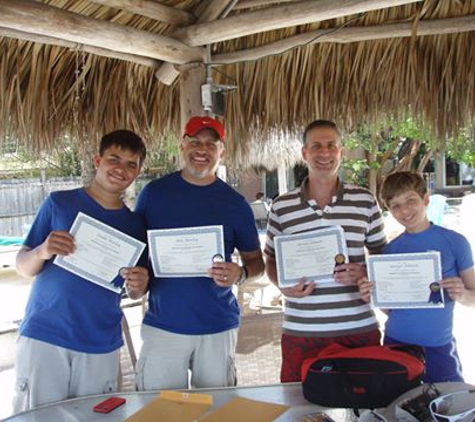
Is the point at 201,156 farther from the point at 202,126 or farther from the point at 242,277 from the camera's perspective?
the point at 242,277

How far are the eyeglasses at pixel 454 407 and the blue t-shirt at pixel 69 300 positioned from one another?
127 cm

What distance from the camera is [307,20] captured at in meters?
2.65

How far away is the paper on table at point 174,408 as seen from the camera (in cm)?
166

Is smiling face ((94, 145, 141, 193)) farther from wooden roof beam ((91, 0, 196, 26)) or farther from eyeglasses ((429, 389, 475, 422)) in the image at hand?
eyeglasses ((429, 389, 475, 422))

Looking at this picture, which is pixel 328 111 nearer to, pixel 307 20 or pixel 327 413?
pixel 307 20

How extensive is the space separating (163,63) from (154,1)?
549 mm

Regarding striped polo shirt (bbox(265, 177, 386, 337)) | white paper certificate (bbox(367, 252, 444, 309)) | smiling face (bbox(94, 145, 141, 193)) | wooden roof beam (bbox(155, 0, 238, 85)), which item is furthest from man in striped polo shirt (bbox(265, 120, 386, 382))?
wooden roof beam (bbox(155, 0, 238, 85))

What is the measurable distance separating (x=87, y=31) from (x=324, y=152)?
1342 millimetres

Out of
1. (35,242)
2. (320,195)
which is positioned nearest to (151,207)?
(35,242)

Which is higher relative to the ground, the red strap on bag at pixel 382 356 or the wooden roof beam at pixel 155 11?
the wooden roof beam at pixel 155 11

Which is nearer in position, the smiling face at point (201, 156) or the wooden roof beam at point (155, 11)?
the smiling face at point (201, 156)

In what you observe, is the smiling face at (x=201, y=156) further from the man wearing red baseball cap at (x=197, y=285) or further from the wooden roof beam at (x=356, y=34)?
the wooden roof beam at (x=356, y=34)

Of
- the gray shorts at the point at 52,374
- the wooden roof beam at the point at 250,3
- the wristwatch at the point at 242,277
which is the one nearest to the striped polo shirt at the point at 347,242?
the wristwatch at the point at 242,277

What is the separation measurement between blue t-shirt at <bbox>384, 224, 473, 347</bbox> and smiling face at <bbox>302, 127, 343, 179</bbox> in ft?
1.59
